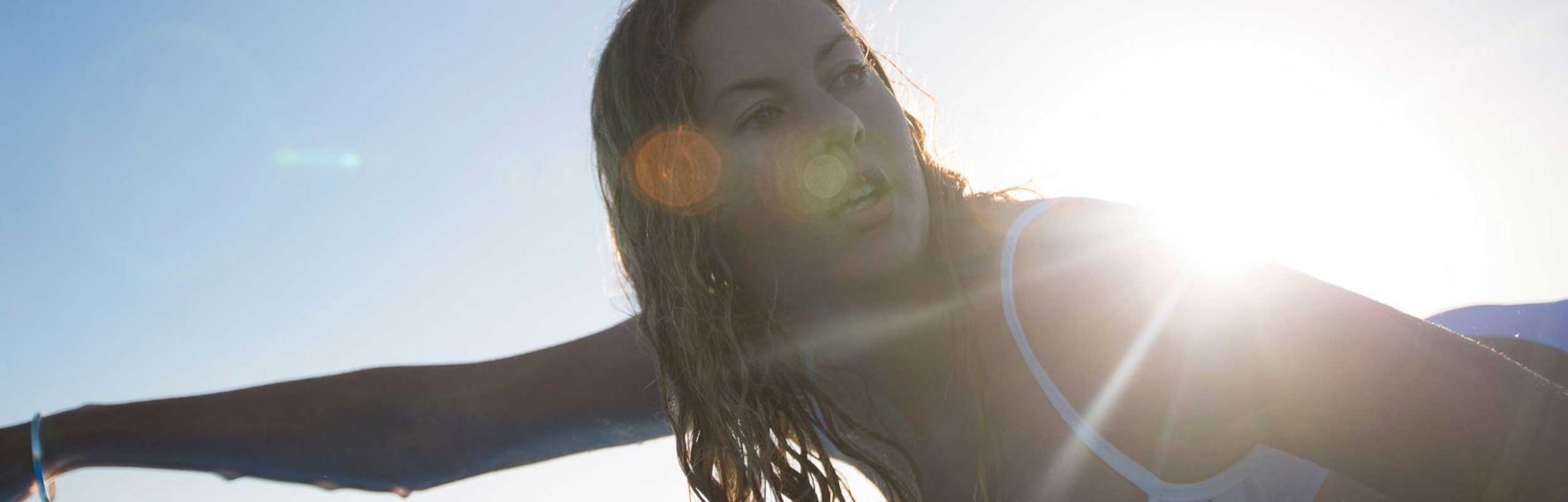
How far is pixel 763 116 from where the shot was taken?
7.74ft

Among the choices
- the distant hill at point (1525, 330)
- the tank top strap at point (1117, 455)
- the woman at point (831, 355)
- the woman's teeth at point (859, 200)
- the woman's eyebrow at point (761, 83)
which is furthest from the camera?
the distant hill at point (1525, 330)

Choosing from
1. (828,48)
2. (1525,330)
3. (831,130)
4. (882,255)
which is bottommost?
(1525,330)

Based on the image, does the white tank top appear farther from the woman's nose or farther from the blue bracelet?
the blue bracelet

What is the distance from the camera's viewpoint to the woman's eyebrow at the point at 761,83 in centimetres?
234

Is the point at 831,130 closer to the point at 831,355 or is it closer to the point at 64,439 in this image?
the point at 831,355

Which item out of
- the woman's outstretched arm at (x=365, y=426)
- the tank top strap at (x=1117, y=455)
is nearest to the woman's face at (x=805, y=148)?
the tank top strap at (x=1117, y=455)

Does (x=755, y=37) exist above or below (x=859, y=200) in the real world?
above

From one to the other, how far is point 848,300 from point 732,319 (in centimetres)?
38

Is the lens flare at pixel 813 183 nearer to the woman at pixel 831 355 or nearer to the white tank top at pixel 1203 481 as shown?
the woman at pixel 831 355

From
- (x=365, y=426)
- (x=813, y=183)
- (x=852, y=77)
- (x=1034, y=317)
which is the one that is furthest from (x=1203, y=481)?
(x=365, y=426)

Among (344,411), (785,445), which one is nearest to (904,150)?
(785,445)

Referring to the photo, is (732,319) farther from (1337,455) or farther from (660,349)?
(1337,455)

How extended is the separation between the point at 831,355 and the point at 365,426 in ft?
4.50

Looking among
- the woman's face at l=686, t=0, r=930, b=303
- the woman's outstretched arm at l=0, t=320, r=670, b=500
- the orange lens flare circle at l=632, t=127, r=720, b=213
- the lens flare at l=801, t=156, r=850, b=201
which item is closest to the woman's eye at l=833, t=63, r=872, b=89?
the woman's face at l=686, t=0, r=930, b=303
